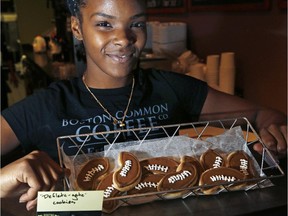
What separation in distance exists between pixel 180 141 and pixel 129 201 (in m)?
0.14

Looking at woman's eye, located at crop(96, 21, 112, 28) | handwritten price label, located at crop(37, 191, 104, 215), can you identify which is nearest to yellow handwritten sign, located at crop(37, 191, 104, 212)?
handwritten price label, located at crop(37, 191, 104, 215)

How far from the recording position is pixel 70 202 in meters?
0.42

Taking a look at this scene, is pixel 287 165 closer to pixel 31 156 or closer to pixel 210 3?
pixel 31 156

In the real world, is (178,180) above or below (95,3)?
below

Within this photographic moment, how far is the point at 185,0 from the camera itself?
199cm

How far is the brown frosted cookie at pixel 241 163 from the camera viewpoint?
0.54m

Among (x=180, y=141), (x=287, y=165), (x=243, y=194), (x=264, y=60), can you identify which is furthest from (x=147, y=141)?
(x=264, y=60)

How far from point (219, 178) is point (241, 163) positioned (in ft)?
0.19

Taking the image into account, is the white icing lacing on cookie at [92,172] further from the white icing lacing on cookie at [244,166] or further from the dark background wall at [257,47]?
the dark background wall at [257,47]

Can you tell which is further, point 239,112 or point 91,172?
point 239,112

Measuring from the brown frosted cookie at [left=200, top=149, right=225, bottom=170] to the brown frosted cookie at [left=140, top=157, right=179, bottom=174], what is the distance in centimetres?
4

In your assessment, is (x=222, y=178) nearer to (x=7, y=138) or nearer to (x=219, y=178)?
(x=219, y=178)

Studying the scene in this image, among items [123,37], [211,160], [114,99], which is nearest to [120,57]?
[123,37]

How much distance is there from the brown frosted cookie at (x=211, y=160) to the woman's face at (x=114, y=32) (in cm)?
24
